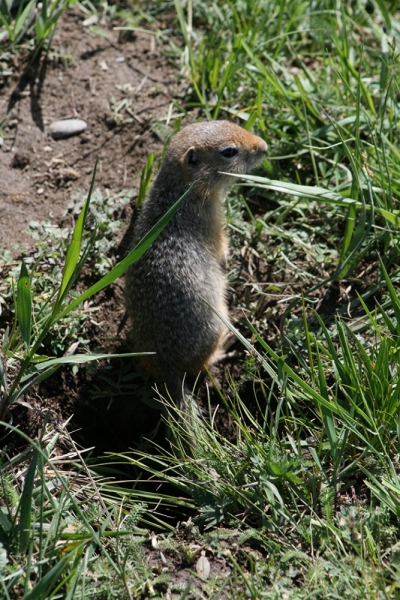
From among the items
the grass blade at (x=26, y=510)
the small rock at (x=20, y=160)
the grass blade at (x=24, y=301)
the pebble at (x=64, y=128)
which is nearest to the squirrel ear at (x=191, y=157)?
the pebble at (x=64, y=128)

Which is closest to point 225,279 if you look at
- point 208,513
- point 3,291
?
point 3,291

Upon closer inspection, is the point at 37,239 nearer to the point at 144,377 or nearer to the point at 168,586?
the point at 144,377

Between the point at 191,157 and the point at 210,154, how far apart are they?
0.14 meters

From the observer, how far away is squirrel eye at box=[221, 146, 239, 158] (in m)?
4.68

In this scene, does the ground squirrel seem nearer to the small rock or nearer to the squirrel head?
the squirrel head

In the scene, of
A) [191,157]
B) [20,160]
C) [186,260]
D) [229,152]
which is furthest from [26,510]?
[20,160]

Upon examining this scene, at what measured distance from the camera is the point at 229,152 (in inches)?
185

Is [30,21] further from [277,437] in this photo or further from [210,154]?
[277,437]

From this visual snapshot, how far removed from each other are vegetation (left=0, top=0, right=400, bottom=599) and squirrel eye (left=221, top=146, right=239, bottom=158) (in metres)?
0.39

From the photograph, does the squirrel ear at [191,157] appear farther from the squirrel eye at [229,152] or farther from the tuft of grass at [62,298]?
the tuft of grass at [62,298]

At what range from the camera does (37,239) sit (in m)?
4.63

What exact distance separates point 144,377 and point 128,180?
1.59 metres

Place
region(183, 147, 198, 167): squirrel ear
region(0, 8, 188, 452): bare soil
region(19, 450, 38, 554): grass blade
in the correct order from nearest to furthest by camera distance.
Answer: region(19, 450, 38, 554): grass blade < region(0, 8, 188, 452): bare soil < region(183, 147, 198, 167): squirrel ear

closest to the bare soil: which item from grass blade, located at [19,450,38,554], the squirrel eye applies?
the squirrel eye
